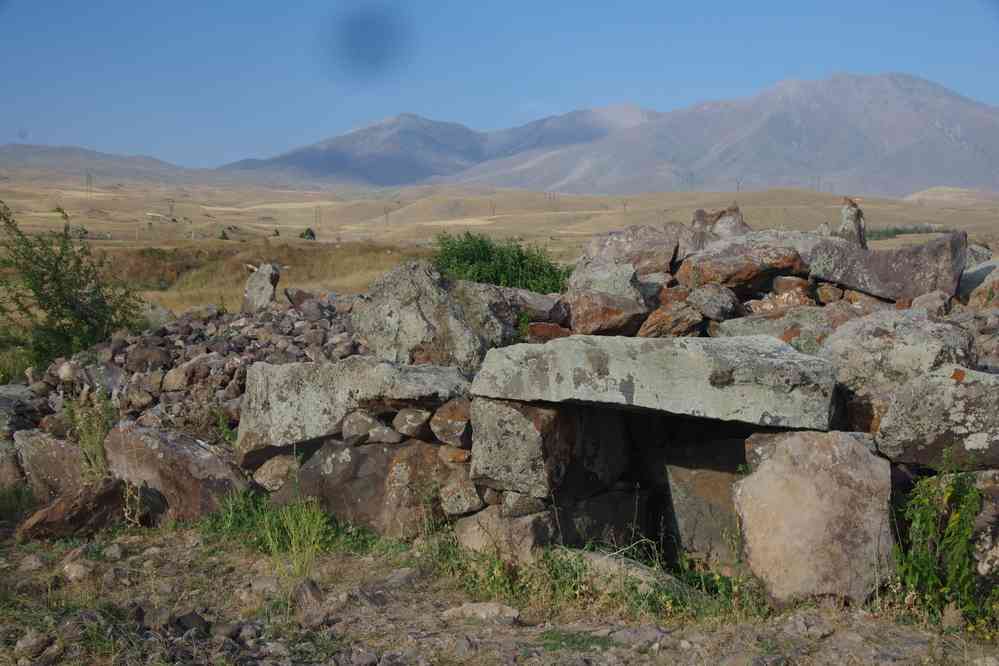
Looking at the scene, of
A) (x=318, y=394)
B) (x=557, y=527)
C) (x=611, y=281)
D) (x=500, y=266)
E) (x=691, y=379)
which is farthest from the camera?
(x=500, y=266)

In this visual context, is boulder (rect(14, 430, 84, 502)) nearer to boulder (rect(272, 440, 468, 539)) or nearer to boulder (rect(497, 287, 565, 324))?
boulder (rect(272, 440, 468, 539))

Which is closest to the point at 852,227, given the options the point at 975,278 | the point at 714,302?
the point at 975,278

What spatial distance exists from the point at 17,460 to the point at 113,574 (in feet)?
10.2

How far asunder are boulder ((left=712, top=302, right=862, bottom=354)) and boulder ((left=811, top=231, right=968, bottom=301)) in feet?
3.44

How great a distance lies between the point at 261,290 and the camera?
13.9m

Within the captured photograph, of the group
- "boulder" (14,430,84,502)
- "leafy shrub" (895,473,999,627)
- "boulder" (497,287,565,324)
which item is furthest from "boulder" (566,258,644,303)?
"boulder" (14,430,84,502)

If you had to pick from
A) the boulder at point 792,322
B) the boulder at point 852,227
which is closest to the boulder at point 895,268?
the boulder at point 792,322

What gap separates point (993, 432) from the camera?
653cm

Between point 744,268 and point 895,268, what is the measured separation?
1.81 m

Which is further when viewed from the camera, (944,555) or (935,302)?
(935,302)

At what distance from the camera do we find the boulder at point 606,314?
392 inches

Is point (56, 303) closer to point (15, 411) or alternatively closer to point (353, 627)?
point (15, 411)

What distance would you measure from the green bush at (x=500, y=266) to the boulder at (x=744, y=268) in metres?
3.25

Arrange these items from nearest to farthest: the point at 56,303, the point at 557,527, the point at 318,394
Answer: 1. the point at 557,527
2. the point at 318,394
3. the point at 56,303
